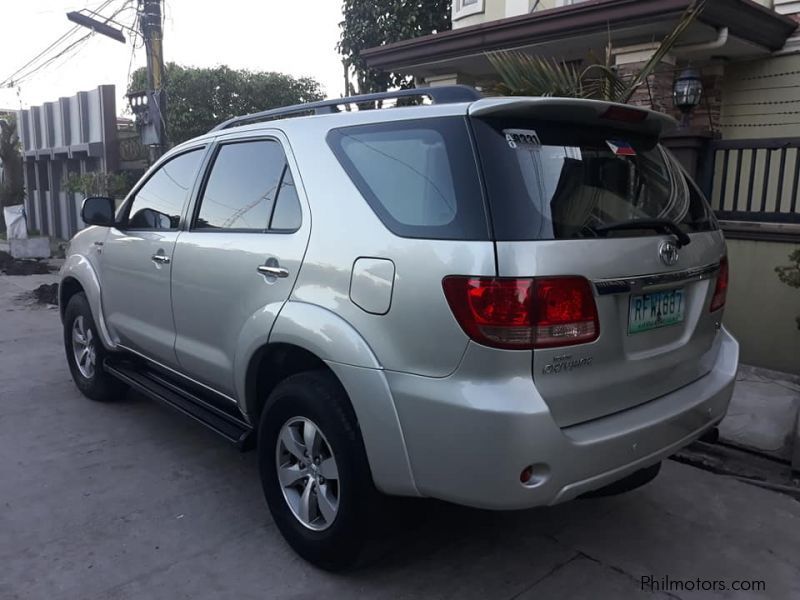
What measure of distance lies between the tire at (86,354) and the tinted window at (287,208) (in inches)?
91.0

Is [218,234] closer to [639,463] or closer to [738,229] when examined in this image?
[639,463]

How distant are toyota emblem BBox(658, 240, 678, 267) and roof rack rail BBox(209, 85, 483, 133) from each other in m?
0.90

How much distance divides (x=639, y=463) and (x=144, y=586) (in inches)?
81.0

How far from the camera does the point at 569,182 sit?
8.36ft

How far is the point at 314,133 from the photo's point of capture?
10.0 ft

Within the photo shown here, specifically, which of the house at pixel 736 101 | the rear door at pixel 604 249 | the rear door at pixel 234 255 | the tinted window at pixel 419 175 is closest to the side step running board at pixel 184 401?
the rear door at pixel 234 255

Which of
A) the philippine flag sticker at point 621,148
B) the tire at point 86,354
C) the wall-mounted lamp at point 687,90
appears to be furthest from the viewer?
the wall-mounted lamp at point 687,90

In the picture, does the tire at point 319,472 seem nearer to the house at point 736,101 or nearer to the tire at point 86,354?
the tire at point 86,354

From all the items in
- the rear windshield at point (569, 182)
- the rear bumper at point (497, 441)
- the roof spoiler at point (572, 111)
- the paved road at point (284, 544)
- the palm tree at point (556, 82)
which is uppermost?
the palm tree at point (556, 82)

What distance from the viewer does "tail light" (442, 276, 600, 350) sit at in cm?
228

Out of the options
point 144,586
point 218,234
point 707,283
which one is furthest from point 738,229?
point 144,586

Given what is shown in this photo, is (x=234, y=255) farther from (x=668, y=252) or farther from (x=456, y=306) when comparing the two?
(x=668, y=252)

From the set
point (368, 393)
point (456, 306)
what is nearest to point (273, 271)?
point (368, 393)

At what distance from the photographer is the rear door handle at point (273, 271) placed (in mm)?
2988
